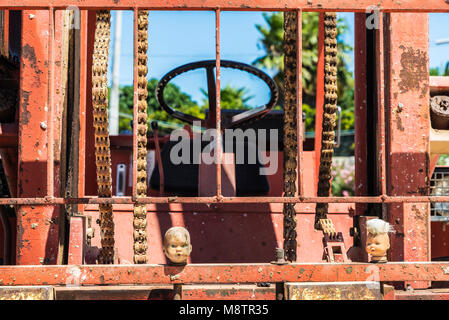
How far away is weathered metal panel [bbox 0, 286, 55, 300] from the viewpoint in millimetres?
1771

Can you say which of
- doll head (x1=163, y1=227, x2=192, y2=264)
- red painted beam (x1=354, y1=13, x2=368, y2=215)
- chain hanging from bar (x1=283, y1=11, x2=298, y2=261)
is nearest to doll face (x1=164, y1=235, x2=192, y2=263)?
doll head (x1=163, y1=227, x2=192, y2=264)

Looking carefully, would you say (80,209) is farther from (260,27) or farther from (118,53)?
(260,27)

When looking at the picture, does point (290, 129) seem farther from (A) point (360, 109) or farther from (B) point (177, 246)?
(B) point (177, 246)

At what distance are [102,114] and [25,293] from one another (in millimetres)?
725

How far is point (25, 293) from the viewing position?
5.83 feet

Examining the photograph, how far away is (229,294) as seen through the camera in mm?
1912

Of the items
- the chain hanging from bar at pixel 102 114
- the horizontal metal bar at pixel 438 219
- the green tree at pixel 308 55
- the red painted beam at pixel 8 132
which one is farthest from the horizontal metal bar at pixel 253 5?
the green tree at pixel 308 55

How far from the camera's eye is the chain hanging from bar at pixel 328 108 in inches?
93.6

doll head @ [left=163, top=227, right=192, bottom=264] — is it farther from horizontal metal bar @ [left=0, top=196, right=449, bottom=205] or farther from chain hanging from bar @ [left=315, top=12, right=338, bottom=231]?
chain hanging from bar @ [left=315, top=12, right=338, bottom=231]

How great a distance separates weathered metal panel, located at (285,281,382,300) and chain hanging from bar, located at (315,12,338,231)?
0.62 m

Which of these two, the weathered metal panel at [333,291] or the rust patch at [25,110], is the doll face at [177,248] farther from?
the rust patch at [25,110]

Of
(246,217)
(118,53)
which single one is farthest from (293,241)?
(118,53)

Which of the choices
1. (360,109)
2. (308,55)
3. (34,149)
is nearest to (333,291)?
(360,109)
